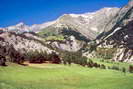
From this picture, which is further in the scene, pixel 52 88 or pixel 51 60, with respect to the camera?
pixel 51 60

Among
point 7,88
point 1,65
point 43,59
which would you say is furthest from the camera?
point 43,59

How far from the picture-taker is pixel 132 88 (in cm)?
6269

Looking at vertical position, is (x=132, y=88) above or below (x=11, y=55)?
below

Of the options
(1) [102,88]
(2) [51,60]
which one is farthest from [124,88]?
(2) [51,60]

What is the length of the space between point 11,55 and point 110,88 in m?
91.3

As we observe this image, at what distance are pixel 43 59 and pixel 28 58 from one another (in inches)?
645

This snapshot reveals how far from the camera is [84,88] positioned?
2667 inches

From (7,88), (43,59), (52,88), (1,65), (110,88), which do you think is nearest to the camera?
(7,88)

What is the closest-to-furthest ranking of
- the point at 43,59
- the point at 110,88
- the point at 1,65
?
the point at 110,88
the point at 1,65
the point at 43,59

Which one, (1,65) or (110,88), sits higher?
(1,65)

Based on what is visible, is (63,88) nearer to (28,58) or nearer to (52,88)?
(52,88)

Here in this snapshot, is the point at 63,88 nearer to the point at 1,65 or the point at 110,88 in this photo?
the point at 110,88

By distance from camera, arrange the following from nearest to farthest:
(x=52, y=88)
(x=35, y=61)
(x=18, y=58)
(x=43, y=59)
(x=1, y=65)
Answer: (x=52, y=88), (x=1, y=65), (x=18, y=58), (x=35, y=61), (x=43, y=59)

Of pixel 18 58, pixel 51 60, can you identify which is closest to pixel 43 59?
pixel 51 60
